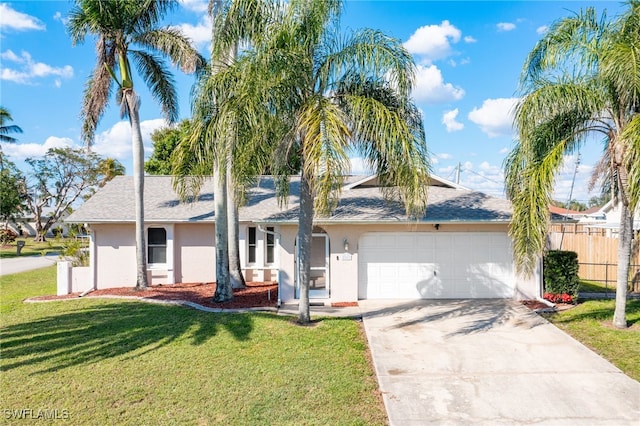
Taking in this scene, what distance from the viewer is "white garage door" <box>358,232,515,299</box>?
12.7 m

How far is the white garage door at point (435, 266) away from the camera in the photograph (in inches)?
499

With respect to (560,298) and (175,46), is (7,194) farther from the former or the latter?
(560,298)

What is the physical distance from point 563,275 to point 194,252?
12.9 meters

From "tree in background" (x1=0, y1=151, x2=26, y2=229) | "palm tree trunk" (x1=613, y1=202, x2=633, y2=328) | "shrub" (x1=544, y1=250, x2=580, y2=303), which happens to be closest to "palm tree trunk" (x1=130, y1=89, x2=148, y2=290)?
"shrub" (x1=544, y1=250, x2=580, y2=303)

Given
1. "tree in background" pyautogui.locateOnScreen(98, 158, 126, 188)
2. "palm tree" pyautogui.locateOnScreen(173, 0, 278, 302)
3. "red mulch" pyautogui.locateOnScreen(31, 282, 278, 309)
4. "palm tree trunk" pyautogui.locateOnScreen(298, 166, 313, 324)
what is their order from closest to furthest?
"palm tree" pyautogui.locateOnScreen(173, 0, 278, 302) → "palm tree trunk" pyautogui.locateOnScreen(298, 166, 313, 324) → "red mulch" pyautogui.locateOnScreen(31, 282, 278, 309) → "tree in background" pyautogui.locateOnScreen(98, 158, 126, 188)

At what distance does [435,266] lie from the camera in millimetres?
12742

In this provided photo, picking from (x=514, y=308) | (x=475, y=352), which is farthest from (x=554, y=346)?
(x=514, y=308)

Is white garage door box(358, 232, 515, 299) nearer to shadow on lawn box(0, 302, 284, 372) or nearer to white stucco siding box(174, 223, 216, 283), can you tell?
shadow on lawn box(0, 302, 284, 372)

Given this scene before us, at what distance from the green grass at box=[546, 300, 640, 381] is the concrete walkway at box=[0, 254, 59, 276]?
2422 cm

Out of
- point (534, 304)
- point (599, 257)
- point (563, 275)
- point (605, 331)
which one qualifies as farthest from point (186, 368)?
point (599, 257)

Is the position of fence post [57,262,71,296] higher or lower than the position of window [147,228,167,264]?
lower

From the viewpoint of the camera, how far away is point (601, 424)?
5.48m

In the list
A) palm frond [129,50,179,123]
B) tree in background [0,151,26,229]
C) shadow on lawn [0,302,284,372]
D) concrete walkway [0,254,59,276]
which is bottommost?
shadow on lawn [0,302,284,372]

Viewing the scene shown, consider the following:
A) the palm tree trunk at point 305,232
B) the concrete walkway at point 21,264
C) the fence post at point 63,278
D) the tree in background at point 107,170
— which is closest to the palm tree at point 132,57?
the fence post at point 63,278
